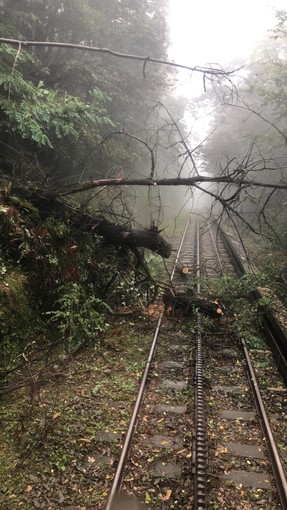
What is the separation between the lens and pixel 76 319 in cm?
698

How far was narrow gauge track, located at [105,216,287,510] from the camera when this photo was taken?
393 cm

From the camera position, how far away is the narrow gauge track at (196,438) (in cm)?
393

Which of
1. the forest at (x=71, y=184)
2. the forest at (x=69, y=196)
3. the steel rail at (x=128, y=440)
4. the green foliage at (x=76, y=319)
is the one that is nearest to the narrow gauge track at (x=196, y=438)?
the steel rail at (x=128, y=440)

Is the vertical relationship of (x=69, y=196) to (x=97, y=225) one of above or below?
above

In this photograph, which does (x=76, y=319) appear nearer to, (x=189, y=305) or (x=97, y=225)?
(x=97, y=225)

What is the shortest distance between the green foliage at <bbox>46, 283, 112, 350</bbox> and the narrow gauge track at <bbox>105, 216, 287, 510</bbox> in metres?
1.22

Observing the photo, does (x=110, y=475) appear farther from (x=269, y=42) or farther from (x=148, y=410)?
(x=269, y=42)

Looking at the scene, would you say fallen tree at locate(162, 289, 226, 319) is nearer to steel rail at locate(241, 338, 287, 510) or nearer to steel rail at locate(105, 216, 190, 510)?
steel rail at locate(105, 216, 190, 510)

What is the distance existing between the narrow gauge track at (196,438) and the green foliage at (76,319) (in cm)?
122

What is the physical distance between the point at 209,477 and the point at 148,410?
54.9 inches

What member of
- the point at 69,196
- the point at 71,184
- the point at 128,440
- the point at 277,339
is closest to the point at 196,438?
the point at 128,440

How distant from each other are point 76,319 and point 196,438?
10.8 ft

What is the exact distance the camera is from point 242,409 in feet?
17.7

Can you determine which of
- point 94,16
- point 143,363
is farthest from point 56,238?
point 94,16
